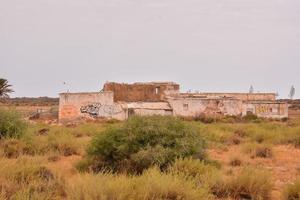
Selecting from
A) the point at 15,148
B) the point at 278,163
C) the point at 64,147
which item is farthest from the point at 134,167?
the point at 64,147

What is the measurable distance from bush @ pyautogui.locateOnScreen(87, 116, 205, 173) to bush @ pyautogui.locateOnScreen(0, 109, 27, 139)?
5420 millimetres

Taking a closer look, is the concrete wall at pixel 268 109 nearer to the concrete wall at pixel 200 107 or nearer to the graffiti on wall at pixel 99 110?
the concrete wall at pixel 200 107

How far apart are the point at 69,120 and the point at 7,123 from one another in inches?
1226

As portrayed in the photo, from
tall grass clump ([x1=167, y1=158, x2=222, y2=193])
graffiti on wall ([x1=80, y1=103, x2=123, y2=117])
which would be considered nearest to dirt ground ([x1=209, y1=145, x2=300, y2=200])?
tall grass clump ([x1=167, y1=158, x2=222, y2=193])

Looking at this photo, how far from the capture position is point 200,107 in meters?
51.4

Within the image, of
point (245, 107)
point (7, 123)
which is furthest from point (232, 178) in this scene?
point (245, 107)

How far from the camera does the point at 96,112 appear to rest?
166 feet

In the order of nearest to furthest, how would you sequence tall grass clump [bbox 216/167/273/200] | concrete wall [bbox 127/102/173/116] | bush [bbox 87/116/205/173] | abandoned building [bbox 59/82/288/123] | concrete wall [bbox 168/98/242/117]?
tall grass clump [bbox 216/167/273/200]
bush [bbox 87/116/205/173]
concrete wall [bbox 127/102/173/116]
abandoned building [bbox 59/82/288/123]
concrete wall [bbox 168/98/242/117]

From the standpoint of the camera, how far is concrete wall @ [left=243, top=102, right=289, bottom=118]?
55000mm

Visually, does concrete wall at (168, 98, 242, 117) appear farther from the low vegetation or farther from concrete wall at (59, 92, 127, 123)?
the low vegetation

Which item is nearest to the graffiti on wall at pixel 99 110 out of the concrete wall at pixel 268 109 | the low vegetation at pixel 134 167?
the concrete wall at pixel 268 109

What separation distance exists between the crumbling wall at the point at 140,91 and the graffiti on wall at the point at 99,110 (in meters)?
6.57

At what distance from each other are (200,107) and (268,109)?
8827mm

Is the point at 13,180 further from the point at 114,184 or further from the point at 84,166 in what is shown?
the point at 84,166
